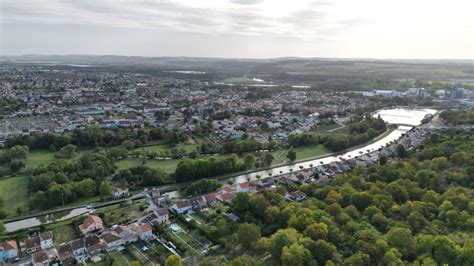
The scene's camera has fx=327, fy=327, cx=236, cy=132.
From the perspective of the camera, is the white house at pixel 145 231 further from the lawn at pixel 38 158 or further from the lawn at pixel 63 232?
the lawn at pixel 38 158

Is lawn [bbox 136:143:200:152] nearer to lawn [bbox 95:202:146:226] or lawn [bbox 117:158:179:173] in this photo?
lawn [bbox 117:158:179:173]

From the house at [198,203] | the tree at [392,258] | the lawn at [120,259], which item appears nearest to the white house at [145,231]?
the lawn at [120,259]

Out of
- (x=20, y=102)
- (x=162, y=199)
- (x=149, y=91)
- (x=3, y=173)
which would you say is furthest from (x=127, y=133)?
(x=149, y=91)

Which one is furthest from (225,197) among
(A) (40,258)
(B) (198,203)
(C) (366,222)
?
(A) (40,258)

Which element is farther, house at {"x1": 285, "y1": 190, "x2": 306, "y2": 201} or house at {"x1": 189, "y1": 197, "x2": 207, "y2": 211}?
house at {"x1": 285, "y1": 190, "x2": 306, "y2": 201}

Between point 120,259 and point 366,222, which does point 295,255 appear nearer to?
point 366,222

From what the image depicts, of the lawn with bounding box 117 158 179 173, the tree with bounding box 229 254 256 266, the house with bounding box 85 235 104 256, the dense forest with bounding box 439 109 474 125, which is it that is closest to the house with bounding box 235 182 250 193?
the lawn with bounding box 117 158 179 173

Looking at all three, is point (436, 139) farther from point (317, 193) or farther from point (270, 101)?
point (270, 101)
